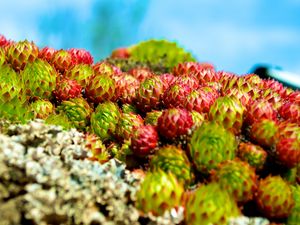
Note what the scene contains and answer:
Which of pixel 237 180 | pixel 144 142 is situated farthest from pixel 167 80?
pixel 237 180

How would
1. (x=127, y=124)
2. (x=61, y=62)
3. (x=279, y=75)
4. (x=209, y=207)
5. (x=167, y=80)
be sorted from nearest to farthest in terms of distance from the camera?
(x=209, y=207)
(x=127, y=124)
(x=167, y=80)
(x=61, y=62)
(x=279, y=75)

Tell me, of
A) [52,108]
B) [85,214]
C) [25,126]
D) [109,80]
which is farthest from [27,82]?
[85,214]

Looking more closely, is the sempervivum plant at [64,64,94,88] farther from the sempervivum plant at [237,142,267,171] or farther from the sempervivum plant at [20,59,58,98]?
the sempervivum plant at [237,142,267,171]

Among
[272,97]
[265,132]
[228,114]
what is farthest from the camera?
[272,97]

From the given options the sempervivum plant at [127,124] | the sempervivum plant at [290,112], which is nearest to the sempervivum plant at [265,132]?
the sempervivum plant at [290,112]

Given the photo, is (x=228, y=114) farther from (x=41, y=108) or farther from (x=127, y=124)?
(x=41, y=108)
